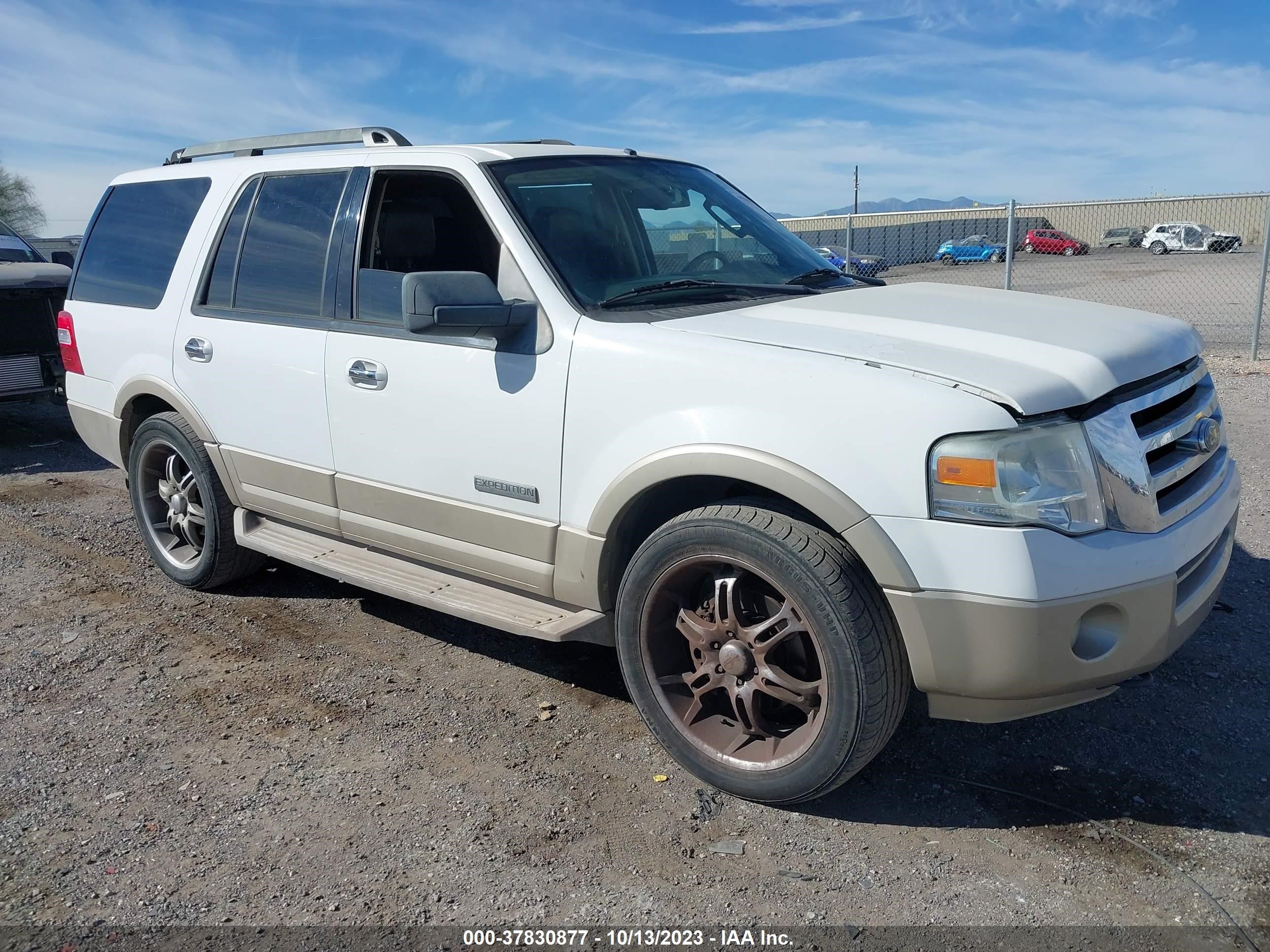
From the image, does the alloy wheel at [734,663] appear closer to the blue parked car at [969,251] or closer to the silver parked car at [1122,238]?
the blue parked car at [969,251]

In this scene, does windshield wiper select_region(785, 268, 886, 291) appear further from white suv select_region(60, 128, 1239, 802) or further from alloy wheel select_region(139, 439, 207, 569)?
alloy wheel select_region(139, 439, 207, 569)

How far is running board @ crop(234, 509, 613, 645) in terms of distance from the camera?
11.6 ft

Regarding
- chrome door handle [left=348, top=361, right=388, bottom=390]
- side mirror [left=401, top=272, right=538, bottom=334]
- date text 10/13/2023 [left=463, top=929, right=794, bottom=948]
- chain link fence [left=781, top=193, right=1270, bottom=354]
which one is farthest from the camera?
chain link fence [left=781, top=193, right=1270, bottom=354]

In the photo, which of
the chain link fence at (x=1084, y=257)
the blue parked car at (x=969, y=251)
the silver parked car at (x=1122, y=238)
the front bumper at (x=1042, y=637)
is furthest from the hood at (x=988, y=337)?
the silver parked car at (x=1122, y=238)

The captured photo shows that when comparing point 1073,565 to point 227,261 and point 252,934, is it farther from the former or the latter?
point 227,261

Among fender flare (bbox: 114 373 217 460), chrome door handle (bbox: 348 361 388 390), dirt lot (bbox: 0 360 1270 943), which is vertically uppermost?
chrome door handle (bbox: 348 361 388 390)

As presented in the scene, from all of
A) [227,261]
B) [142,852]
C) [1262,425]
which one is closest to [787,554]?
[142,852]

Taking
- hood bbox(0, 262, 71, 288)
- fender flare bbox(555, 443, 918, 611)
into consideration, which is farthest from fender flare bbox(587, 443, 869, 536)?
hood bbox(0, 262, 71, 288)

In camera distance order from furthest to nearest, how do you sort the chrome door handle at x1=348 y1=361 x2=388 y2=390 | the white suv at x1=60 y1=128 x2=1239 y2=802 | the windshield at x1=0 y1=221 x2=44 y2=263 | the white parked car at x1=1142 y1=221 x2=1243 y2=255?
1. the white parked car at x1=1142 y1=221 x2=1243 y2=255
2. the windshield at x1=0 y1=221 x2=44 y2=263
3. the chrome door handle at x1=348 y1=361 x2=388 y2=390
4. the white suv at x1=60 y1=128 x2=1239 y2=802

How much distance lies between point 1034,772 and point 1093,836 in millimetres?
381

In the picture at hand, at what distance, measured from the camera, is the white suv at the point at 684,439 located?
269 centimetres

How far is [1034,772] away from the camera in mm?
3336

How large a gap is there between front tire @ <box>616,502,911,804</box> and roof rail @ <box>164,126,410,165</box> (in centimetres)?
230

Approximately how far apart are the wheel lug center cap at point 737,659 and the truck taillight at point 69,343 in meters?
4.18
